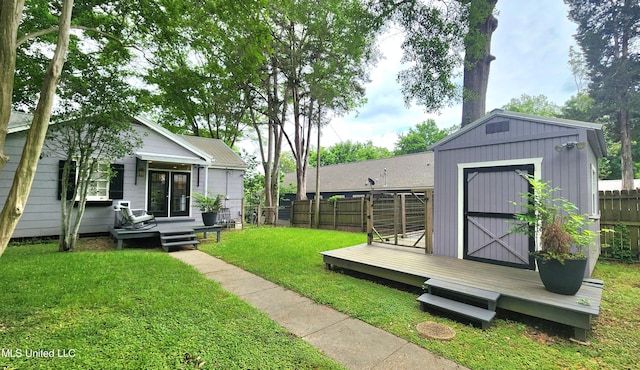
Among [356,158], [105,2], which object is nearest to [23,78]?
[105,2]

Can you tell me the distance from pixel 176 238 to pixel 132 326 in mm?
5002

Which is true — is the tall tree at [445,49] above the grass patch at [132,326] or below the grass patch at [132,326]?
above

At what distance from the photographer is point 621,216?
6.49m

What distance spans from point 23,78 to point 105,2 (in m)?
3.15

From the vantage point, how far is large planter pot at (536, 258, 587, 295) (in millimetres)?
3049

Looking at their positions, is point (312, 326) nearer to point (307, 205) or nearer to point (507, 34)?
point (307, 205)

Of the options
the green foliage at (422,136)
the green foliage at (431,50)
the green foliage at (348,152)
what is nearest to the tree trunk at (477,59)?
the green foliage at (431,50)

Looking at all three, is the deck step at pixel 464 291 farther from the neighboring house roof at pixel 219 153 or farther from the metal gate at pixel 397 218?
the neighboring house roof at pixel 219 153

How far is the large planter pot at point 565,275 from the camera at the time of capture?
10.0 feet

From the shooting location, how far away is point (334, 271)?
5.20 metres

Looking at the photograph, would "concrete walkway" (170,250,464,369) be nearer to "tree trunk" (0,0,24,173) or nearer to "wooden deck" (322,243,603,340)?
"wooden deck" (322,243,603,340)

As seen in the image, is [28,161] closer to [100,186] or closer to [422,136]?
[100,186]

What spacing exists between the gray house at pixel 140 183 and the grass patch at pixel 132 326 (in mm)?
4097

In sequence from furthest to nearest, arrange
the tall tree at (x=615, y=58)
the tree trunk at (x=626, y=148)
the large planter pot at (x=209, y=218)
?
the tree trunk at (x=626, y=148) → the tall tree at (x=615, y=58) → the large planter pot at (x=209, y=218)
